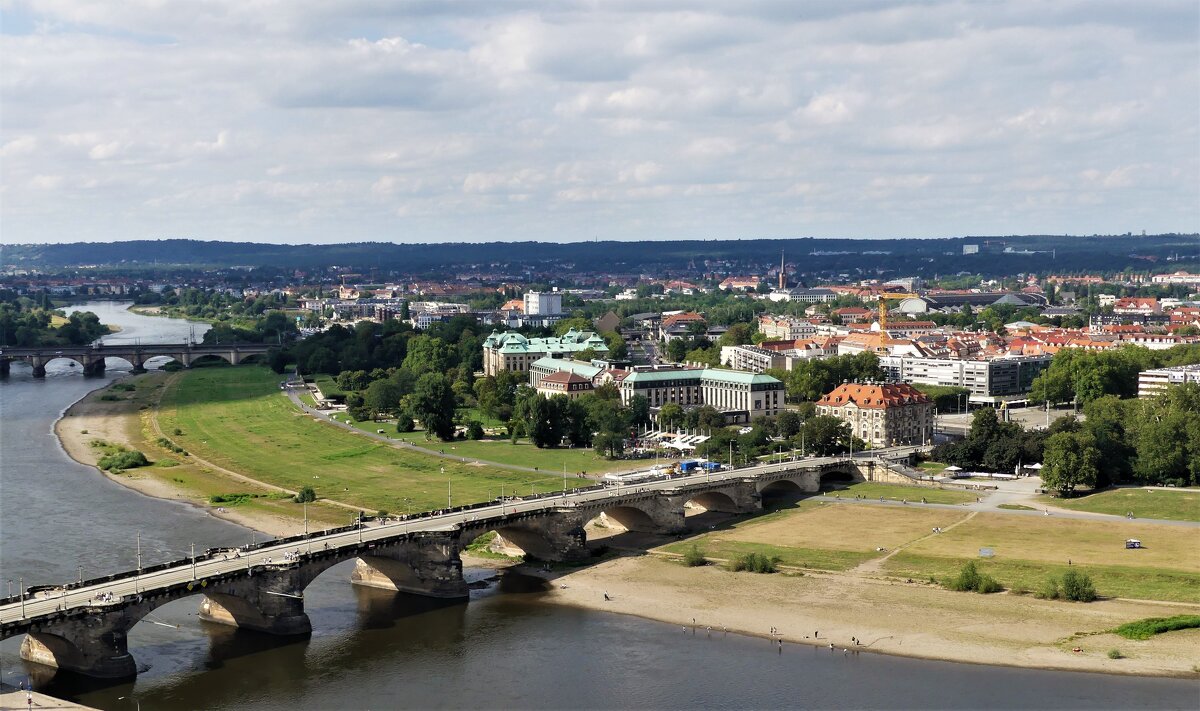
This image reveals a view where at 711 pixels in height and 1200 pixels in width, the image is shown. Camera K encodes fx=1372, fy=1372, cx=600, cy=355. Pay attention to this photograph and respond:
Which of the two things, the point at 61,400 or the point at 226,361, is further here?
the point at 226,361

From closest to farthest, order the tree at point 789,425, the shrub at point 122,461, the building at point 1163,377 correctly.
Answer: the shrub at point 122,461 → the tree at point 789,425 → the building at point 1163,377

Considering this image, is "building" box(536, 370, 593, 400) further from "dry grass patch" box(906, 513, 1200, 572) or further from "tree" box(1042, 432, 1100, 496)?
"dry grass patch" box(906, 513, 1200, 572)

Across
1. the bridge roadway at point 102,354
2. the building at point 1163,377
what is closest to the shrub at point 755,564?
the building at point 1163,377

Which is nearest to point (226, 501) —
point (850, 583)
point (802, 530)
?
point (802, 530)

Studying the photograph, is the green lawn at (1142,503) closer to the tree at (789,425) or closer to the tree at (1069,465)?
the tree at (1069,465)

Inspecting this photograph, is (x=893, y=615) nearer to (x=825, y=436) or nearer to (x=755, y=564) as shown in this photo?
(x=755, y=564)

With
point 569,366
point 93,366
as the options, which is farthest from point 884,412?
point 93,366

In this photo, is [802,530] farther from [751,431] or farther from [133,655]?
[133,655]
